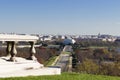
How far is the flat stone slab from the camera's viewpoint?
33.5 ft

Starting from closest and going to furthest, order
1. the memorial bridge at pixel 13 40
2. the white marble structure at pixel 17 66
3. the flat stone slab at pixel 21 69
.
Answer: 1. the flat stone slab at pixel 21 69
2. the white marble structure at pixel 17 66
3. the memorial bridge at pixel 13 40

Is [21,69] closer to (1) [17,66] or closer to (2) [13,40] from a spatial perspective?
(1) [17,66]

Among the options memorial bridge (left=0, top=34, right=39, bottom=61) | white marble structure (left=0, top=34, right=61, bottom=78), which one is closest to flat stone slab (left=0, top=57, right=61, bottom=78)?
white marble structure (left=0, top=34, right=61, bottom=78)

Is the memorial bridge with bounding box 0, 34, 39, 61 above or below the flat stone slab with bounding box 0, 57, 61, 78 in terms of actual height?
above

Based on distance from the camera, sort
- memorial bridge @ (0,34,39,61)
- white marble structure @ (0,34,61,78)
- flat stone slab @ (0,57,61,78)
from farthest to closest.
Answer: memorial bridge @ (0,34,39,61)
white marble structure @ (0,34,61,78)
flat stone slab @ (0,57,61,78)

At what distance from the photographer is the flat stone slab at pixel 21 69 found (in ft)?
33.5

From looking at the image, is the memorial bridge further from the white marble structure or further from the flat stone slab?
the flat stone slab

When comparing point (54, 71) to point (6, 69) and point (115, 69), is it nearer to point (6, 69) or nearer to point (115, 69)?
point (6, 69)

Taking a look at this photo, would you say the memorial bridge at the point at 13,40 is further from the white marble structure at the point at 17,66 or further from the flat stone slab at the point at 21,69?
the flat stone slab at the point at 21,69

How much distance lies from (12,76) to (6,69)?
756 millimetres

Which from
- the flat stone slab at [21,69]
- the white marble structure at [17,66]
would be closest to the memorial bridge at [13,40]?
the white marble structure at [17,66]

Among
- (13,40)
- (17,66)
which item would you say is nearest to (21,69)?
(17,66)

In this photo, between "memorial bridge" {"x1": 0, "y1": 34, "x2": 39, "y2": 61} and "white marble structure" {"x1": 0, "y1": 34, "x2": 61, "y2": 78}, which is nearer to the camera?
"white marble structure" {"x1": 0, "y1": 34, "x2": 61, "y2": 78}

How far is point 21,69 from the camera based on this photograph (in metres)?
11.4
